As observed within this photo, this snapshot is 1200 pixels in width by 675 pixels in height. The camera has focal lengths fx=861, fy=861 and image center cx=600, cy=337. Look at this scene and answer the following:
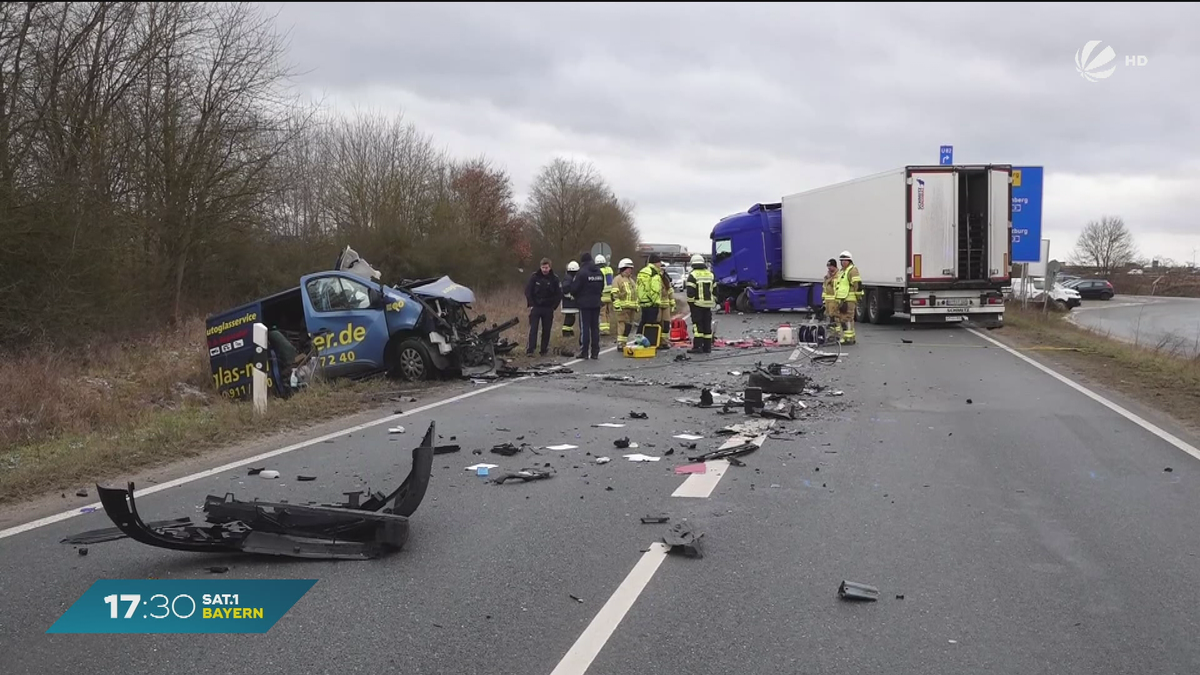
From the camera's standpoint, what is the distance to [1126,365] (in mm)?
13398

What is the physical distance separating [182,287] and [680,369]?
15.3 m

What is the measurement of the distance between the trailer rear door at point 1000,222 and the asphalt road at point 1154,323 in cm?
326

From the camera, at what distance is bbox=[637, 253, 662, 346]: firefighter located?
15586 millimetres

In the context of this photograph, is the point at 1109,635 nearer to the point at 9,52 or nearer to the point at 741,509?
the point at 741,509

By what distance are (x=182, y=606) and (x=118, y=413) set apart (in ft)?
20.7

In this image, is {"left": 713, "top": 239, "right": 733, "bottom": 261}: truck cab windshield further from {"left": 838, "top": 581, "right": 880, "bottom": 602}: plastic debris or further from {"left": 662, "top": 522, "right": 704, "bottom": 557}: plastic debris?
{"left": 838, "top": 581, "right": 880, "bottom": 602}: plastic debris

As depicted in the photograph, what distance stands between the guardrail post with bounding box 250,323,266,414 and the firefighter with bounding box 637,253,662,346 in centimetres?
718

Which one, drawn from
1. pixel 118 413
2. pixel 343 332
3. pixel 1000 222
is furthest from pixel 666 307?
pixel 118 413

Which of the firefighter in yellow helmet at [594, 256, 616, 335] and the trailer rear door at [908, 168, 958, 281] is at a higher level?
the trailer rear door at [908, 168, 958, 281]

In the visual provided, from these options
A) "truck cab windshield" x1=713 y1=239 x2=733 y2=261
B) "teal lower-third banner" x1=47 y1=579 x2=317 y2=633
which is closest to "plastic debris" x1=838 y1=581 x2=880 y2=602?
"teal lower-third banner" x1=47 y1=579 x2=317 y2=633

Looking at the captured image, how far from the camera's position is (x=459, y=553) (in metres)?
4.70

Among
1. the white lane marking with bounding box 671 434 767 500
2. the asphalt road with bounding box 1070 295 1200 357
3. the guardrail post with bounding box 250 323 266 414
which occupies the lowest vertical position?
the asphalt road with bounding box 1070 295 1200 357

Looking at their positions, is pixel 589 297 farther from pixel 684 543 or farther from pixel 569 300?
pixel 684 543

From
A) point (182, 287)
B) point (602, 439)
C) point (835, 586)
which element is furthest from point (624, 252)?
point (835, 586)
